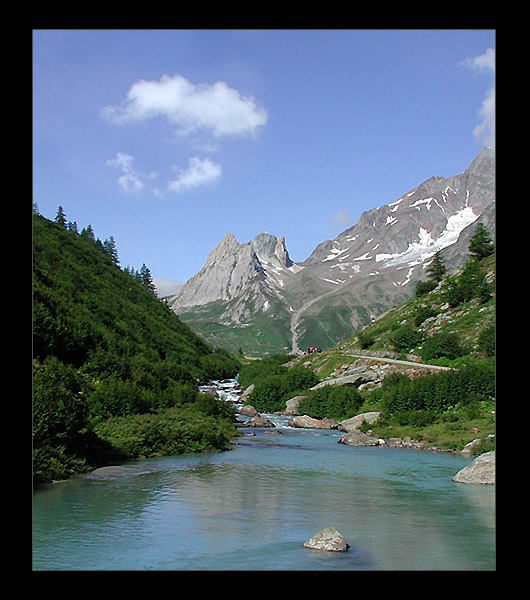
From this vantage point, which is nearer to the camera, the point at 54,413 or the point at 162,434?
the point at 54,413

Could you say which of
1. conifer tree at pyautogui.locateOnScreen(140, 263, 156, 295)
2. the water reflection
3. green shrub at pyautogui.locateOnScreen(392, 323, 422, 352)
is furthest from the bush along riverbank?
conifer tree at pyautogui.locateOnScreen(140, 263, 156, 295)

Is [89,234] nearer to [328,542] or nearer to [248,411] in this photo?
[248,411]

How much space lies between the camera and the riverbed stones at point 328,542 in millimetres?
16922

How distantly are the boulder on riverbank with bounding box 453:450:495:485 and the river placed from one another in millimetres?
685

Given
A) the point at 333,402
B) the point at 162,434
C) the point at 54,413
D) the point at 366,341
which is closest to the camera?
the point at 54,413

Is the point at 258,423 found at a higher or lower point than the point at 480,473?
lower

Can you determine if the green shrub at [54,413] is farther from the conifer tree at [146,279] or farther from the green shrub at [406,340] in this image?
the conifer tree at [146,279]

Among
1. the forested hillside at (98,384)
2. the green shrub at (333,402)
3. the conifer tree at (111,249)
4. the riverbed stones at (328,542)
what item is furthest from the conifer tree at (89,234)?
the riverbed stones at (328,542)

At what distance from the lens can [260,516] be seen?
22.0m

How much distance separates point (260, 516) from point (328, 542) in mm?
5474

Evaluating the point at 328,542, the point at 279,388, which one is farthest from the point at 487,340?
the point at 328,542

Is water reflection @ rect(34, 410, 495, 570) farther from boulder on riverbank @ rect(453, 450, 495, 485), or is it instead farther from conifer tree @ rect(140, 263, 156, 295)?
conifer tree @ rect(140, 263, 156, 295)

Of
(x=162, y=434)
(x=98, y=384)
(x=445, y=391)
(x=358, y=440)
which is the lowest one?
(x=358, y=440)
